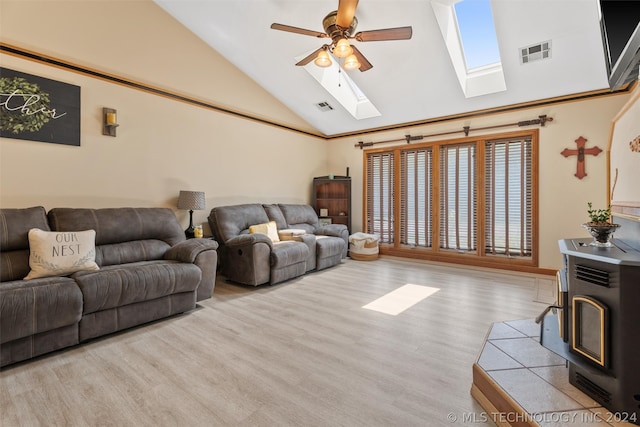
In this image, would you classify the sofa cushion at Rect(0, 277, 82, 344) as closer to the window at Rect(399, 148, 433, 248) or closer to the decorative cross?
the window at Rect(399, 148, 433, 248)

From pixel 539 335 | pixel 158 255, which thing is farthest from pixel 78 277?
pixel 539 335

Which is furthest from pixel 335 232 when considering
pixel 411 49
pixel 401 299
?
pixel 411 49

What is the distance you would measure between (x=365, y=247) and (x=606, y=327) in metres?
4.28

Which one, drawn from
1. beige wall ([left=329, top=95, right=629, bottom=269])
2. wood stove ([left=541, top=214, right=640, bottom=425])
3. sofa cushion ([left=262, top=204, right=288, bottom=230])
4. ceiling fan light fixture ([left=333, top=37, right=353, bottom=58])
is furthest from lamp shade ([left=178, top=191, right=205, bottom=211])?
beige wall ([left=329, top=95, right=629, bottom=269])

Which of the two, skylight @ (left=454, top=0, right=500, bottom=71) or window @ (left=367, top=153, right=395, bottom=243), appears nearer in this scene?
skylight @ (left=454, top=0, right=500, bottom=71)

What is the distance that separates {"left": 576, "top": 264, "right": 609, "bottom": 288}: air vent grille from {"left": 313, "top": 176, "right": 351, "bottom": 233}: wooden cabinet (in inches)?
184

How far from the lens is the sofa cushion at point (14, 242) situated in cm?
247

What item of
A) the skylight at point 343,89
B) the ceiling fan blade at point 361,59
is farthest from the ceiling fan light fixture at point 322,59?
the skylight at point 343,89

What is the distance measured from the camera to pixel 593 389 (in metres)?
1.56

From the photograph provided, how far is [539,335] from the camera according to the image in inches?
89.0

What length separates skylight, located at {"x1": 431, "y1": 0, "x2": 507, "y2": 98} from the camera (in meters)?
3.65

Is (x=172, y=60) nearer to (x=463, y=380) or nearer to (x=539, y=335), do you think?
(x=463, y=380)

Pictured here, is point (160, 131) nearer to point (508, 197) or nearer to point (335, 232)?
point (335, 232)

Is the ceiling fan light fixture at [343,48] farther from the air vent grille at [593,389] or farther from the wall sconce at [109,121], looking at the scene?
the air vent grille at [593,389]
